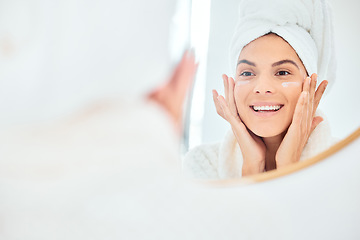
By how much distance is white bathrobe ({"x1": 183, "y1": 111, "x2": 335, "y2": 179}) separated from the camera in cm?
63

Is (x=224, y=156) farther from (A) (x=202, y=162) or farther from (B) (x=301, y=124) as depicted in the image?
(B) (x=301, y=124)

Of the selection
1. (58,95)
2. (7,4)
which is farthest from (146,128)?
(7,4)

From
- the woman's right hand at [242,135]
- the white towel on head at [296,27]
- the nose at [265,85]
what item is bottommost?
the woman's right hand at [242,135]

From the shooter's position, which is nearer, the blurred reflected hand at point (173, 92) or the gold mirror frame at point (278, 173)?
the blurred reflected hand at point (173, 92)

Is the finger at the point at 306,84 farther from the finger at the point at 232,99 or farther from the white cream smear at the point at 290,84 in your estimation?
the finger at the point at 232,99

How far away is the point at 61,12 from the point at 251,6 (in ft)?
1.04

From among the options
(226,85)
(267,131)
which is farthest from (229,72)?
(267,131)

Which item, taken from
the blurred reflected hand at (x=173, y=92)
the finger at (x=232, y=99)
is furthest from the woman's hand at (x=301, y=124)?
the blurred reflected hand at (x=173, y=92)

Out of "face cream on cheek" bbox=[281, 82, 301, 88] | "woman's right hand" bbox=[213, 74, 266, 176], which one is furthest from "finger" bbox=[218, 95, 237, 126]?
"face cream on cheek" bbox=[281, 82, 301, 88]

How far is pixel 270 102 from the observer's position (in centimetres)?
61

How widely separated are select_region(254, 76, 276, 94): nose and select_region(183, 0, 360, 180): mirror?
6 cm

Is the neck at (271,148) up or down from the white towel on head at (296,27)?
down

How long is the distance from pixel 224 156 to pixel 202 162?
1.6 inches

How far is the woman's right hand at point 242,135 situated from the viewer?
61 centimetres
